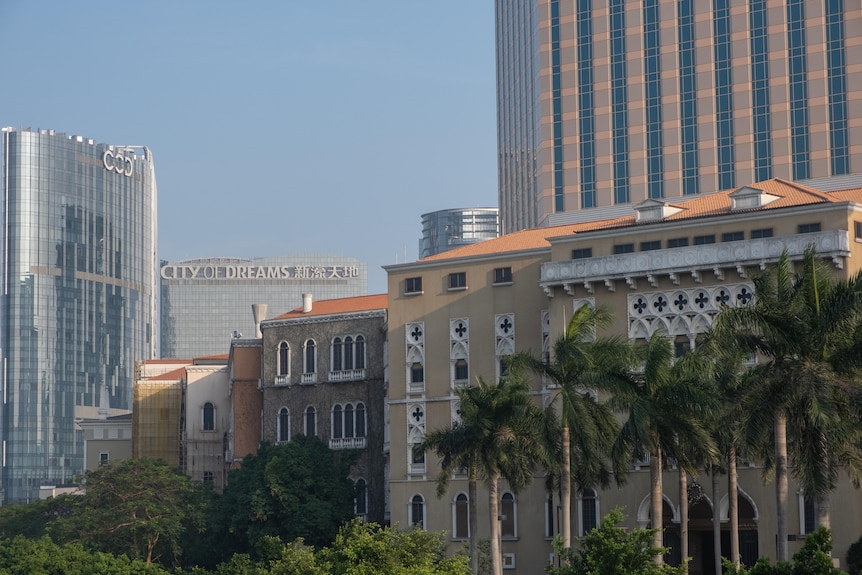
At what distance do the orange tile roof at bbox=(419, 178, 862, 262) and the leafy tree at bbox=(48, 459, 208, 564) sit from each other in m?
24.4

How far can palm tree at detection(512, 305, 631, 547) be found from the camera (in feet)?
191

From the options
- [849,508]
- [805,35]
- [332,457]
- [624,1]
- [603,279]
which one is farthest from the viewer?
[624,1]

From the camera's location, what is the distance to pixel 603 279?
76.1 m

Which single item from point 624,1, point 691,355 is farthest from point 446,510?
point 624,1

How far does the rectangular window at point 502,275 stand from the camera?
82.2 metres

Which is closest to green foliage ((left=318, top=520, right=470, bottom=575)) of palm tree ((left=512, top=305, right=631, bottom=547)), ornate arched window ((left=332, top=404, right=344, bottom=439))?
palm tree ((left=512, top=305, right=631, bottom=547))

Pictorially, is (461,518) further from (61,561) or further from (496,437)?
(61,561)

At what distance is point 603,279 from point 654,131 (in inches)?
1795

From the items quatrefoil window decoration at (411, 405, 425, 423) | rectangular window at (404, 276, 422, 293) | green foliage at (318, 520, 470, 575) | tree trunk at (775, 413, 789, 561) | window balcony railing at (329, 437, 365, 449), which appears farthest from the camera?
window balcony railing at (329, 437, 365, 449)

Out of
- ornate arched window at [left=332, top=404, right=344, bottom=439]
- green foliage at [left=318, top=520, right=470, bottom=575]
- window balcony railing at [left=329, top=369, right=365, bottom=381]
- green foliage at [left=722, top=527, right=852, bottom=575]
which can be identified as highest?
window balcony railing at [left=329, top=369, right=365, bottom=381]

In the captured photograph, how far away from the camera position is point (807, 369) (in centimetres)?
4775

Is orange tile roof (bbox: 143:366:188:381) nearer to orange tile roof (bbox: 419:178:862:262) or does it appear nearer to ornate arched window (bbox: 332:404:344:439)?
ornate arched window (bbox: 332:404:344:439)

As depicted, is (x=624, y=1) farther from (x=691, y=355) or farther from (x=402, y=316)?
(x=691, y=355)

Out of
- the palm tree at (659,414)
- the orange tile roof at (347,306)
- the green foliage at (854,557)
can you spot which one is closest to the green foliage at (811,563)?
the palm tree at (659,414)
